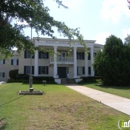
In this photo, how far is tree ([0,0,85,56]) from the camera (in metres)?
3.52

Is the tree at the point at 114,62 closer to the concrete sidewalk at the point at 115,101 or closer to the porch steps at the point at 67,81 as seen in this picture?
the porch steps at the point at 67,81

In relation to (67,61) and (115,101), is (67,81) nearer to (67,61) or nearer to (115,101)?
(67,61)

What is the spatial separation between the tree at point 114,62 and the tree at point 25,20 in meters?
20.7

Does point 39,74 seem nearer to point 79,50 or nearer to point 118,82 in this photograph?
point 79,50

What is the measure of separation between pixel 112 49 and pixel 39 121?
20.1m

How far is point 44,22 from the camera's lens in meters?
3.62

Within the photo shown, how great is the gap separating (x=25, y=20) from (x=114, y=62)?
21353 mm

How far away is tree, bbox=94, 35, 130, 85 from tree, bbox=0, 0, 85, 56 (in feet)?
68.0

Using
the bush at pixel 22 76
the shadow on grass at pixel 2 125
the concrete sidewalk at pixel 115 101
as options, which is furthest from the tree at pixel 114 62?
the shadow on grass at pixel 2 125

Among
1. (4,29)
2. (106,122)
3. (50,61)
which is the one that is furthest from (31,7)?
(50,61)

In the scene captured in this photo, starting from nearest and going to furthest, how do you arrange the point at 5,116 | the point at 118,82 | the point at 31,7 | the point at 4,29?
the point at 4,29
the point at 31,7
the point at 5,116
the point at 118,82

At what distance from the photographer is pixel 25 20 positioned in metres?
3.75

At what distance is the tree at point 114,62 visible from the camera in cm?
2356

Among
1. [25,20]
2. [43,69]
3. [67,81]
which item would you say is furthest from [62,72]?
[25,20]
